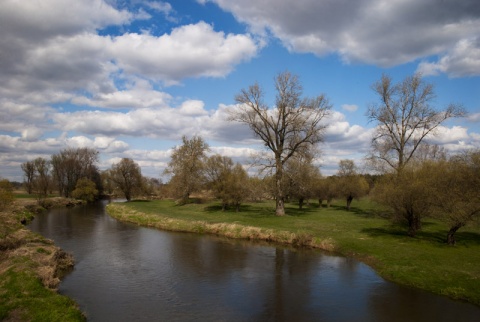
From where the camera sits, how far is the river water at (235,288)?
13.8 m

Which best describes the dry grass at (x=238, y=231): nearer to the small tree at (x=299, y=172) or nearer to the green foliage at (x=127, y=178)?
the small tree at (x=299, y=172)

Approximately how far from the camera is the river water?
13805mm

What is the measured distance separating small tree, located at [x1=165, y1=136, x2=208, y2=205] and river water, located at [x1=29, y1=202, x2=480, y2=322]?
32043mm

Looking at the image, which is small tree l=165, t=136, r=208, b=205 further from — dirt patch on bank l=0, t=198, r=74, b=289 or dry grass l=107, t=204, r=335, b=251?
dirt patch on bank l=0, t=198, r=74, b=289

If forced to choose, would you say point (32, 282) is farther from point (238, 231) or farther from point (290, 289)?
point (238, 231)

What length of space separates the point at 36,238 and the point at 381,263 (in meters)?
24.7

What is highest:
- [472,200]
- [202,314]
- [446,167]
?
[446,167]

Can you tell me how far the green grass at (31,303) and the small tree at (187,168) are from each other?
134 feet

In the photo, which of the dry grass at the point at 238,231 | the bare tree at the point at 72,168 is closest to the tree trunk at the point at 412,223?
the dry grass at the point at 238,231

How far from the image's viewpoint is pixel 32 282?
48.0 ft

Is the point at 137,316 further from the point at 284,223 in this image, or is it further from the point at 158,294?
the point at 284,223

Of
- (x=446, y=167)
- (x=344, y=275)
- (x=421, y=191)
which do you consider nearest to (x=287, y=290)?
(x=344, y=275)

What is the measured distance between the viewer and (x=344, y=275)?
19.6 meters

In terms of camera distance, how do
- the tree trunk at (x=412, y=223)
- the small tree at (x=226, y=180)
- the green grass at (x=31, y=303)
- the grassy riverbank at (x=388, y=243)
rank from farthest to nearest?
the small tree at (x=226, y=180)
the tree trunk at (x=412, y=223)
the grassy riverbank at (x=388, y=243)
the green grass at (x=31, y=303)
